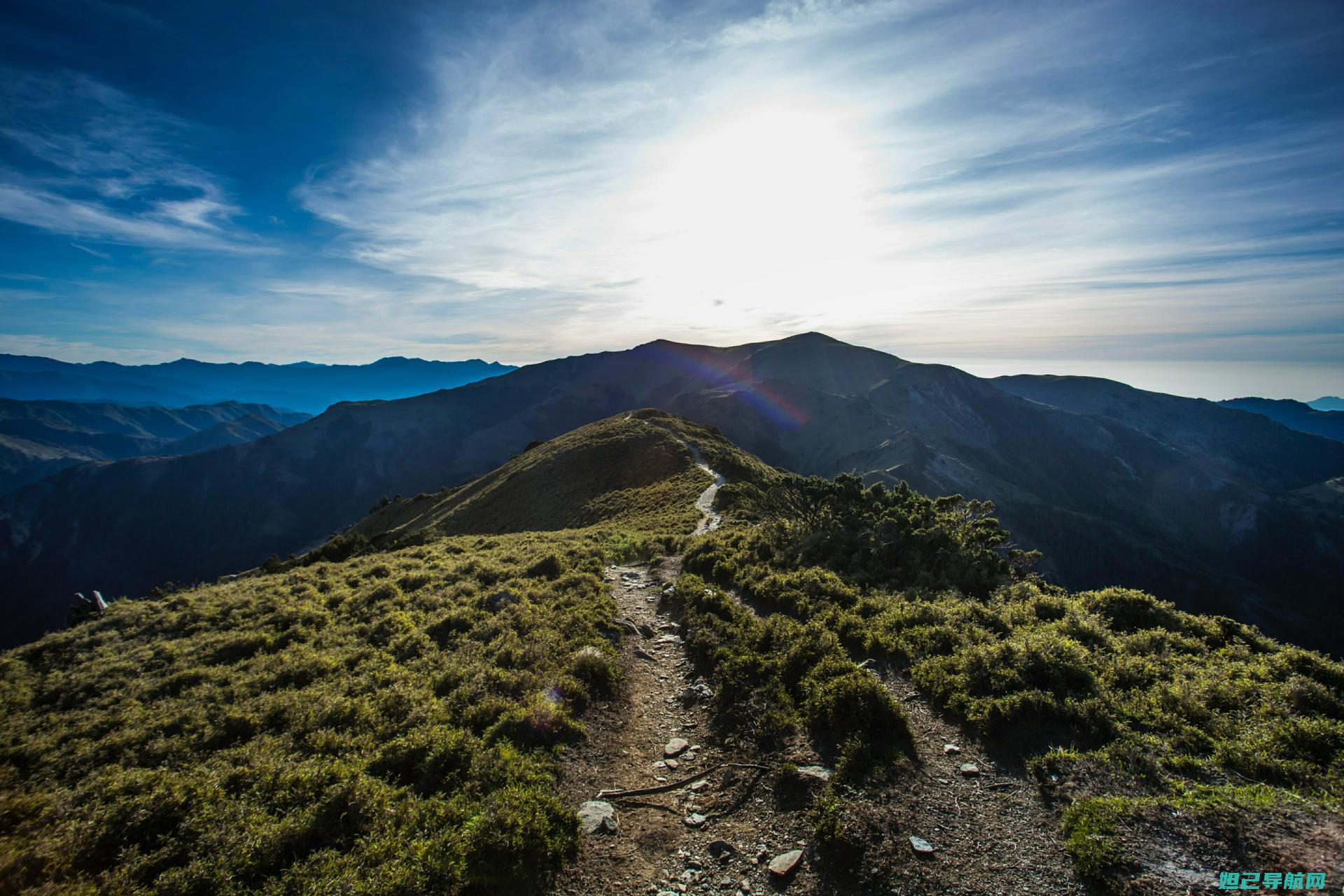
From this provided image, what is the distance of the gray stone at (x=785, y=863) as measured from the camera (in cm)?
706

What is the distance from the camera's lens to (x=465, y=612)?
15625 mm

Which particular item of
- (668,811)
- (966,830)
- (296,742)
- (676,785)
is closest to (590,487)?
(296,742)

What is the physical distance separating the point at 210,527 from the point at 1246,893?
265 m

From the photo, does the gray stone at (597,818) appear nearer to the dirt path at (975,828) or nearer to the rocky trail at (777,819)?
the rocky trail at (777,819)

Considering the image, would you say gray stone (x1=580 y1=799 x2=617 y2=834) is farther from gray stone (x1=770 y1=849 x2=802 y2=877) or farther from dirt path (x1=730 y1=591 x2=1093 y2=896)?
dirt path (x1=730 y1=591 x2=1093 y2=896)

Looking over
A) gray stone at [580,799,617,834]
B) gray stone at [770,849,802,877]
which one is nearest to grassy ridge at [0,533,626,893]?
gray stone at [580,799,617,834]

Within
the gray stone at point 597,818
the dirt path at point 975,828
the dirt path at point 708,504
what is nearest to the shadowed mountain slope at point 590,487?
the dirt path at point 708,504

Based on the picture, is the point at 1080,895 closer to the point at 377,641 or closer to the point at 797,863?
the point at 797,863

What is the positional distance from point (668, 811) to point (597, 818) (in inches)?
48.9

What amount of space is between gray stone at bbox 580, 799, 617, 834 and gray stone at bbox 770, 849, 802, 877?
2.52 m

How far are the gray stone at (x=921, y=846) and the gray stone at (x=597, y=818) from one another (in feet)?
14.6

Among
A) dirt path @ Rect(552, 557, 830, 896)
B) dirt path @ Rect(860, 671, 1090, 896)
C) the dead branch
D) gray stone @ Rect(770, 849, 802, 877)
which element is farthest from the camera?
the dead branch

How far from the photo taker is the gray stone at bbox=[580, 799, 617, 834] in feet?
26.2

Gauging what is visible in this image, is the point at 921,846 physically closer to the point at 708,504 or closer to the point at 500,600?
the point at 500,600
